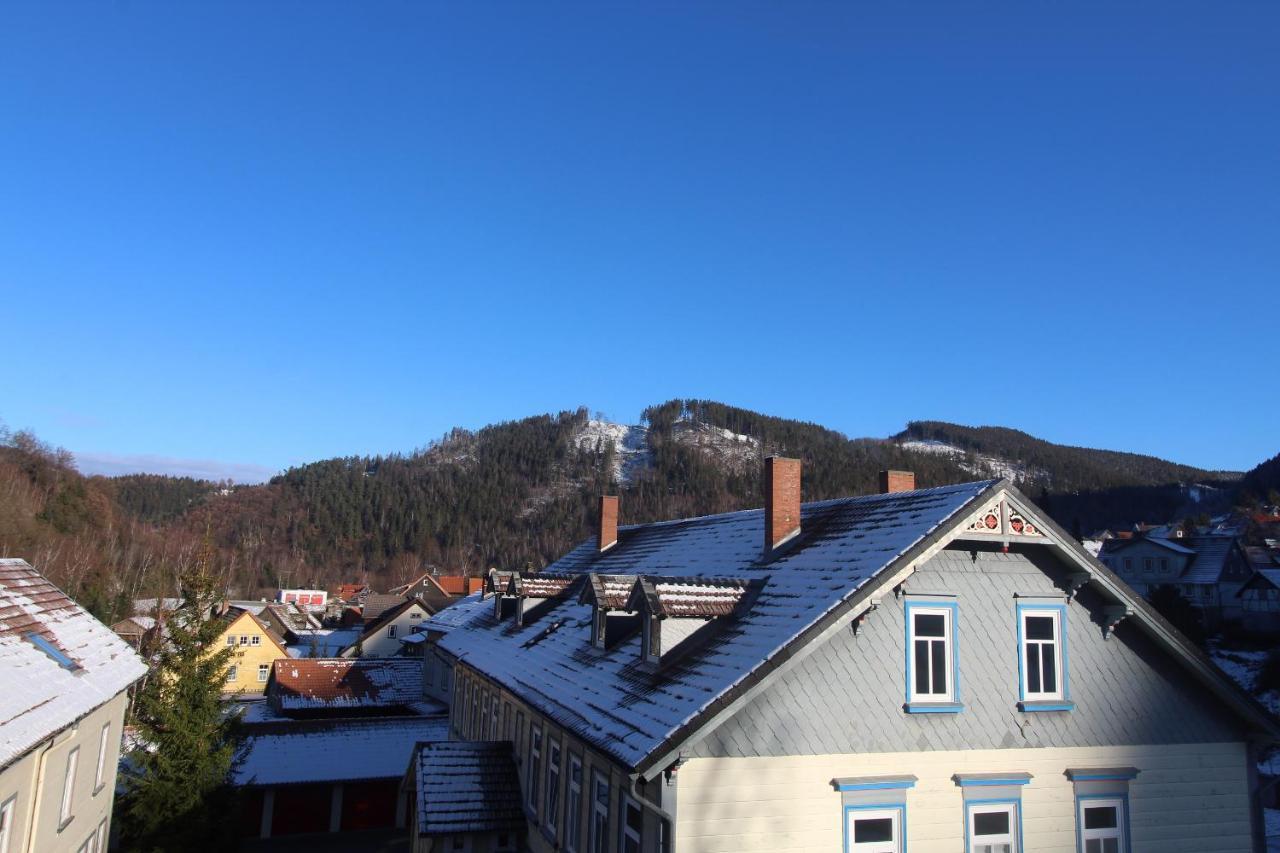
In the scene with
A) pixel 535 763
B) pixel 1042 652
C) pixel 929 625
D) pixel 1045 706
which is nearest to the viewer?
pixel 929 625

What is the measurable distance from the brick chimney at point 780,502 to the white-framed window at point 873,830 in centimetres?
587

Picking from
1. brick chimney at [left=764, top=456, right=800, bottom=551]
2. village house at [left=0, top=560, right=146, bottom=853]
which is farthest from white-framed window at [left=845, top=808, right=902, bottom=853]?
village house at [left=0, top=560, right=146, bottom=853]

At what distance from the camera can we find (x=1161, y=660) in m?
15.1

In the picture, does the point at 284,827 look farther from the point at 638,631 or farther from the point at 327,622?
the point at 327,622

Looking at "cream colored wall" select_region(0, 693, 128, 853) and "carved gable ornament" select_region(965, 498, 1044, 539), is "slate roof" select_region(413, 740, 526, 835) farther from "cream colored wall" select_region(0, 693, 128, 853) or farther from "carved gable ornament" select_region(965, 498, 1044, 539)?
"carved gable ornament" select_region(965, 498, 1044, 539)

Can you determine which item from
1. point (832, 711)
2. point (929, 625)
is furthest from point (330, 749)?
point (929, 625)

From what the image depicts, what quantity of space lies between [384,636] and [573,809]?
5652 centimetres

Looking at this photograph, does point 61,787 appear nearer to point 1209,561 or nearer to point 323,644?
point 323,644

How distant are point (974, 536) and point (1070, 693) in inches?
128

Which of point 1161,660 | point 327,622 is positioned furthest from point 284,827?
point 327,622

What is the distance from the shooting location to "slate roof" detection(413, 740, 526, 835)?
58.5 ft

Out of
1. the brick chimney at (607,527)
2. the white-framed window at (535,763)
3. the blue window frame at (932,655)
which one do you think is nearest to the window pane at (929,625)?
the blue window frame at (932,655)

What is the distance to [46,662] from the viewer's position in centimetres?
1557

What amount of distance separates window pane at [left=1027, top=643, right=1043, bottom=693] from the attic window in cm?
1744
